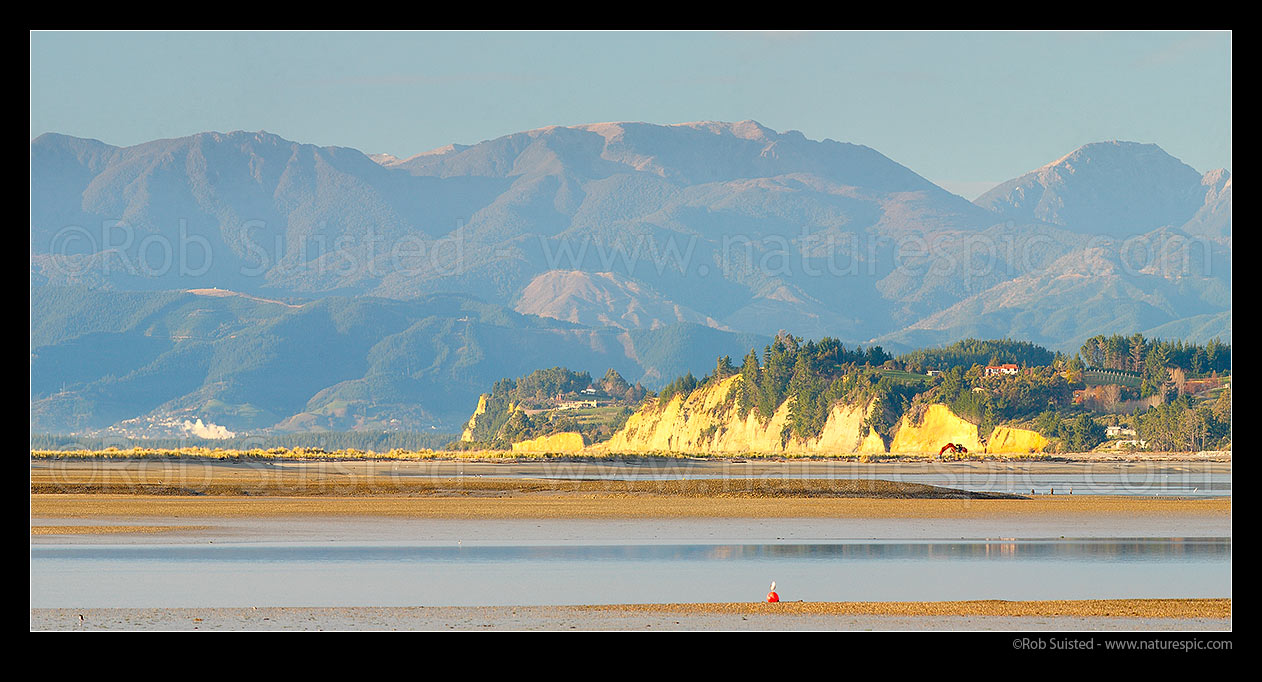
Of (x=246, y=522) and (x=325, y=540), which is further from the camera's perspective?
(x=246, y=522)

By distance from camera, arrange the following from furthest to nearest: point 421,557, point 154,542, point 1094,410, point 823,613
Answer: point 1094,410 < point 154,542 < point 421,557 < point 823,613

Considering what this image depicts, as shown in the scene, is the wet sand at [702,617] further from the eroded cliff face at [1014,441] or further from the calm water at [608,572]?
the eroded cliff face at [1014,441]

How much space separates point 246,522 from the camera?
4422 centimetres

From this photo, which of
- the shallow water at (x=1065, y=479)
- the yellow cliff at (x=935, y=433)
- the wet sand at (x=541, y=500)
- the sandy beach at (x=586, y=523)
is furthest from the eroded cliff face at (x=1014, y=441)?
the wet sand at (x=541, y=500)

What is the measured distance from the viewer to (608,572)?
3005 centimetres

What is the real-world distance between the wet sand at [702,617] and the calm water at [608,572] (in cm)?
111

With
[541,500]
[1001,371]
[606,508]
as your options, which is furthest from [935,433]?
[606,508]

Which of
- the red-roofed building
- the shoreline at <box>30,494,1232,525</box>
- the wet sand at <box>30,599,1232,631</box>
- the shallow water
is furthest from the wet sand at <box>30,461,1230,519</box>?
the red-roofed building

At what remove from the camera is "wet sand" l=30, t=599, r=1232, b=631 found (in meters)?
22.0

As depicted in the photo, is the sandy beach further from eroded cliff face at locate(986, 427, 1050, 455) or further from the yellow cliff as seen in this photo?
the yellow cliff

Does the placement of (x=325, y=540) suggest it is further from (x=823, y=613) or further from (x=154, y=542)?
(x=823, y=613)

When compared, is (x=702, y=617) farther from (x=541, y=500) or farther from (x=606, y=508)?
(x=541, y=500)
